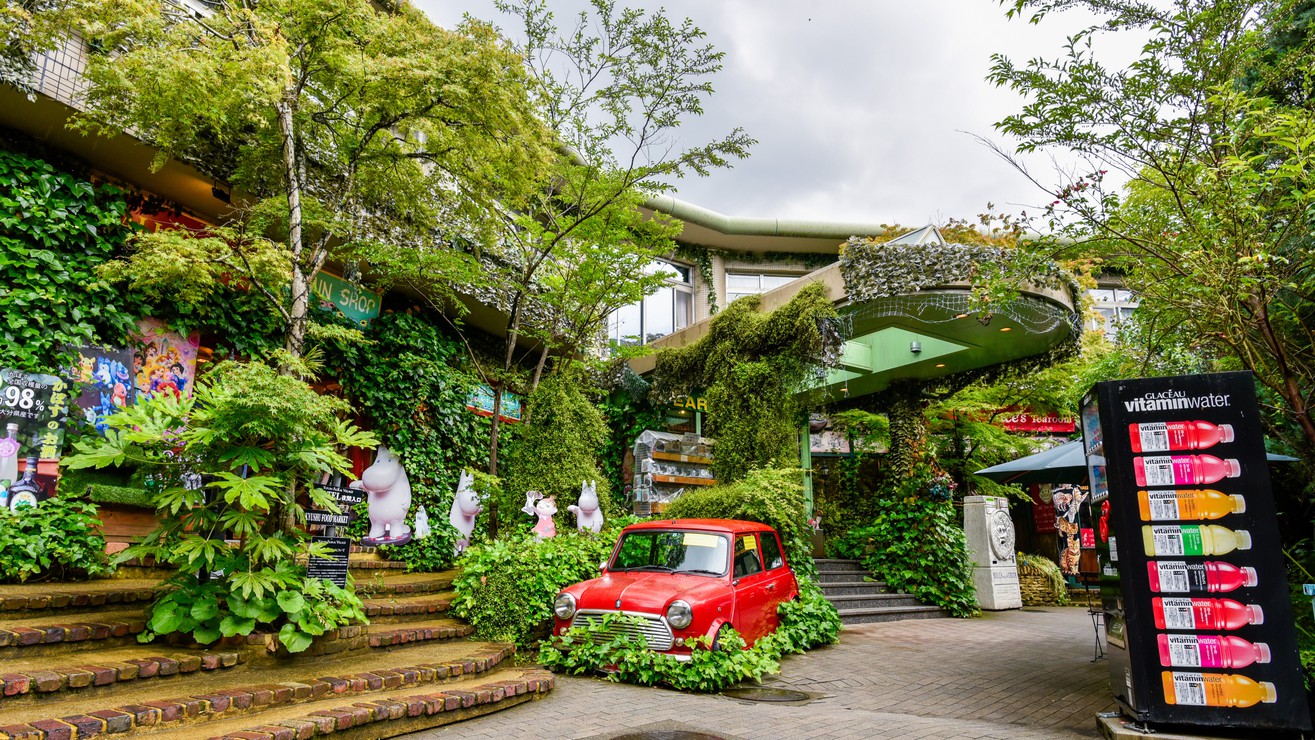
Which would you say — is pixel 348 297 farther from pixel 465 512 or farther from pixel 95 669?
pixel 95 669

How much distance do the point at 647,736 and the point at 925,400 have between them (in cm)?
1090

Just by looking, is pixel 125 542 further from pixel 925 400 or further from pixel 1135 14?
pixel 925 400

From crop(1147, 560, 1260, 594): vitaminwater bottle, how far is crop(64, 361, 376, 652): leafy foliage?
5.85 meters

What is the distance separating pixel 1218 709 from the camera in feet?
14.6

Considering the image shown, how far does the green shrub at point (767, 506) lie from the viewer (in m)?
9.38

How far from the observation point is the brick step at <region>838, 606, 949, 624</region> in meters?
10.8

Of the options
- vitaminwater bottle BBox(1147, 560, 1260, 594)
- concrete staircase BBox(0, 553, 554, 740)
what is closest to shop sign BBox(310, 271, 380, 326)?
concrete staircase BBox(0, 553, 554, 740)

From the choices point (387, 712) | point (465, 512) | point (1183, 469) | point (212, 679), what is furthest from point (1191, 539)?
point (465, 512)

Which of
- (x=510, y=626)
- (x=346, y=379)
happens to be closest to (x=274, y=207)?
(x=346, y=379)

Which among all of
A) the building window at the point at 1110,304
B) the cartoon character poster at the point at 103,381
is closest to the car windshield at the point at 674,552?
the cartoon character poster at the point at 103,381

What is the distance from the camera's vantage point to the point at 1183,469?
15.5 ft

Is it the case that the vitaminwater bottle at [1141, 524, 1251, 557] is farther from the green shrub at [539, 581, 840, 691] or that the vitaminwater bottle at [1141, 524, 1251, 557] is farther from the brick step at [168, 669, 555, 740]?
the brick step at [168, 669, 555, 740]

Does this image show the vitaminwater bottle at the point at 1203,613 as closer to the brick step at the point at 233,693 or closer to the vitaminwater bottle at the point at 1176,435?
the vitaminwater bottle at the point at 1176,435

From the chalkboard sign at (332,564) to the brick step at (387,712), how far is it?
52.6 inches
